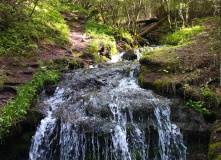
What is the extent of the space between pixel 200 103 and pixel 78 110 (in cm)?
402

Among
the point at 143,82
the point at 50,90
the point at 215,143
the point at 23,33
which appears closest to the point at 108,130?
the point at 215,143

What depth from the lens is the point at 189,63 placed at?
6883 millimetres

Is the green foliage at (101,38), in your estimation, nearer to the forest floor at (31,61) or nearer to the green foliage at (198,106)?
the forest floor at (31,61)

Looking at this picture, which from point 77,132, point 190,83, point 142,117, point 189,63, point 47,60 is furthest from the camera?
point 47,60

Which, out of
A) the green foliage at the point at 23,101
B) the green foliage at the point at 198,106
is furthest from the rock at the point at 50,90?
the green foliage at the point at 198,106

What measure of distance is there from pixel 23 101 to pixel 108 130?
2.78 metres

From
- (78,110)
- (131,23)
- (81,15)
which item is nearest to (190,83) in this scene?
(78,110)

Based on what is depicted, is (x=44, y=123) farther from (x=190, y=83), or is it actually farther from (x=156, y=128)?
(x=190, y=83)

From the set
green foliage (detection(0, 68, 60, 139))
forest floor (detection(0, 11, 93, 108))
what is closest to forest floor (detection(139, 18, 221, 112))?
green foliage (detection(0, 68, 60, 139))

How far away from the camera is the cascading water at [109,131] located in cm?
475

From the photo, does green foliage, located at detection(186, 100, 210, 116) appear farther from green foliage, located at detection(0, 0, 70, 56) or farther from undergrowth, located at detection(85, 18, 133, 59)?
green foliage, located at detection(0, 0, 70, 56)

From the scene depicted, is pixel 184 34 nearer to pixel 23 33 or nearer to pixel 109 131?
pixel 109 131

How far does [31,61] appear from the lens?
26.9 ft

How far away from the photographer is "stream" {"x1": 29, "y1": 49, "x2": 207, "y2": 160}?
15.6 feet
